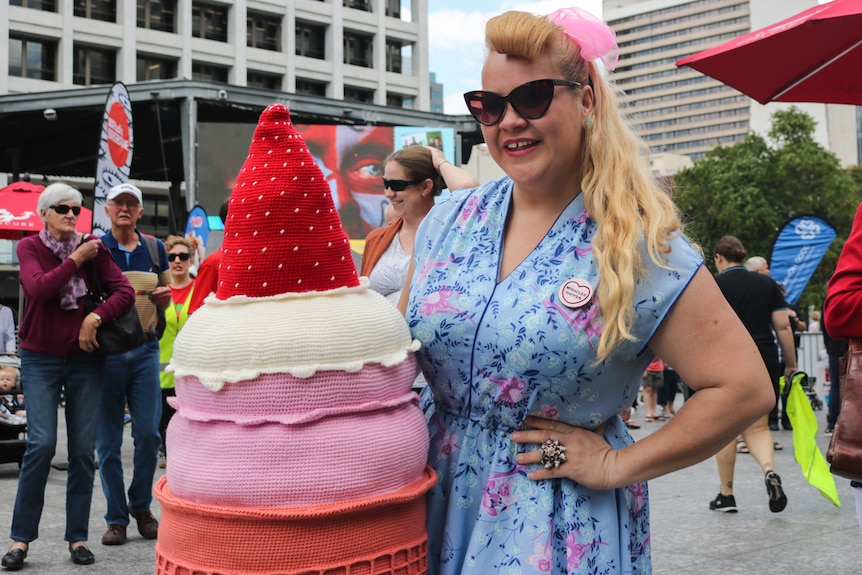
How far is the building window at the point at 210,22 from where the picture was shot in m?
54.0

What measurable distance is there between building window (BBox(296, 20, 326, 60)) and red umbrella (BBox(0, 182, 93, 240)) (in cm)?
4545

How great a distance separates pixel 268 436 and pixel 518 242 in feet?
2.56

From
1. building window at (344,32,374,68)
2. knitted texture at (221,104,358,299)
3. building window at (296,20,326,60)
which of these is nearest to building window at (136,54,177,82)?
building window at (296,20,326,60)

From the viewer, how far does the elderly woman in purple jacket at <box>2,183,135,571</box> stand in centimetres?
535

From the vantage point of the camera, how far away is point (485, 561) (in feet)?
6.85

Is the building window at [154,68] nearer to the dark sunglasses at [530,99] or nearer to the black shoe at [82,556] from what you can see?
the black shoe at [82,556]

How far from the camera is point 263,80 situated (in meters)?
56.3

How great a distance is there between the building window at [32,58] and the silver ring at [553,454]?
50.7 m

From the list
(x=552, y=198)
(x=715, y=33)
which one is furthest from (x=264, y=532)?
(x=715, y=33)

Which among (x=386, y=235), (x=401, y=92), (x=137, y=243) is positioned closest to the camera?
(x=386, y=235)

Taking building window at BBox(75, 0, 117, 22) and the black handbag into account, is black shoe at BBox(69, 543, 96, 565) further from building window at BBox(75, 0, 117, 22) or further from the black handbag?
building window at BBox(75, 0, 117, 22)

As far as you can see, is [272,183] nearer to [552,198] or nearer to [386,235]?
[552,198]

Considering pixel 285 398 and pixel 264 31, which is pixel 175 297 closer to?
pixel 285 398

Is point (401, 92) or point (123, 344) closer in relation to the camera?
point (123, 344)
